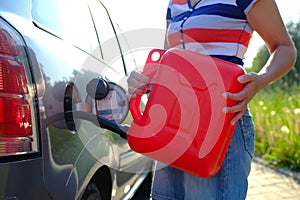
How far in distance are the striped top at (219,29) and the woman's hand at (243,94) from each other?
0.18 metres

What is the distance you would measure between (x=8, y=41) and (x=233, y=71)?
30.5 inches

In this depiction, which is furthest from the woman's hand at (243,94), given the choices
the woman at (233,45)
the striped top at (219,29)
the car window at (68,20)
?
the car window at (68,20)

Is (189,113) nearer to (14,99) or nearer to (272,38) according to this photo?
(272,38)

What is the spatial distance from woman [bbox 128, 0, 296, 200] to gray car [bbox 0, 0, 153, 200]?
0.26 metres

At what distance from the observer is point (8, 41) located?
1485 mm

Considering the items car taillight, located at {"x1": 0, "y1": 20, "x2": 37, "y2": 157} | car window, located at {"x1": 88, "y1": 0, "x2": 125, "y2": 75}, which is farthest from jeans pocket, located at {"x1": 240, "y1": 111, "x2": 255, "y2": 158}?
car window, located at {"x1": 88, "y1": 0, "x2": 125, "y2": 75}

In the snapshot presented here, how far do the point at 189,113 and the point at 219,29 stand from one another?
1.18ft

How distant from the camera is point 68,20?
2.10 metres

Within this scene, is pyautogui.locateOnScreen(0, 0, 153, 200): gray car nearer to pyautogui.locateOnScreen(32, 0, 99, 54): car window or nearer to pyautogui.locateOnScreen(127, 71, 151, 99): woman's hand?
pyautogui.locateOnScreen(32, 0, 99, 54): car window

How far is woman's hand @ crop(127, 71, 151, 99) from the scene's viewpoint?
1.63 metres

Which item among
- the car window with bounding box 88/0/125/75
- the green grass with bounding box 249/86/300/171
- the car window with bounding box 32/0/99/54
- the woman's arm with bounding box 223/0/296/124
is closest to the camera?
the woman's arm with bounding box 223/0/296/124

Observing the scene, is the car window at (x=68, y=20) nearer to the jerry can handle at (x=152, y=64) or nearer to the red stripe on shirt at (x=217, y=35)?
the jerry can handle at (x=152, y=64)

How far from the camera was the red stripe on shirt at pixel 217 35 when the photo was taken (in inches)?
64.5

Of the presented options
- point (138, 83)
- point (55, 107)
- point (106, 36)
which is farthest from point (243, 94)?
point (106, 36)
